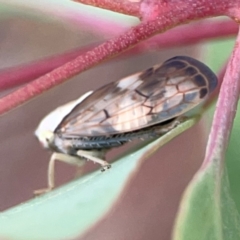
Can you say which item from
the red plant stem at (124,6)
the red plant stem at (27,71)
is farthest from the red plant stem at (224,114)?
the red plant stem at (27,71)

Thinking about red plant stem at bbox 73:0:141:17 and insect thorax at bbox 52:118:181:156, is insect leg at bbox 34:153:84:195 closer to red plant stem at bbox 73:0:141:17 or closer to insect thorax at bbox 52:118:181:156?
insect thorax at bbox 52:118:181:156

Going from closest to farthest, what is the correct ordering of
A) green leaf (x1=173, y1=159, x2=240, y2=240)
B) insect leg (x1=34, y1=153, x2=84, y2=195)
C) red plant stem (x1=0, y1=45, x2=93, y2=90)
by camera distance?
green leaf (x1=173, y1=159, x2=240, y2=240) < red plant stem (x1=0, y1=45, x2=93, y2=90) < insect leg (x1=34, y1=153, x2=84, y2=195)

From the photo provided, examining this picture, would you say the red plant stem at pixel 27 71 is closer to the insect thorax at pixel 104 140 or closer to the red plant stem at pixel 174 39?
the red plant stem at pixel 174 39

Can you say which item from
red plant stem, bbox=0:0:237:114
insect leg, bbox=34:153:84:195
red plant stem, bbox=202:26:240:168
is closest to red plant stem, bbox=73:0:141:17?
red plant stem, bbox=0:0:237:114

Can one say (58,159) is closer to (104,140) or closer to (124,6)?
(104,140)

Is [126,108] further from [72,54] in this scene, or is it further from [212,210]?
[212,210]

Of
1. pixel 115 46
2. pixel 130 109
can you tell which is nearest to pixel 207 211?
pixel 115 46
